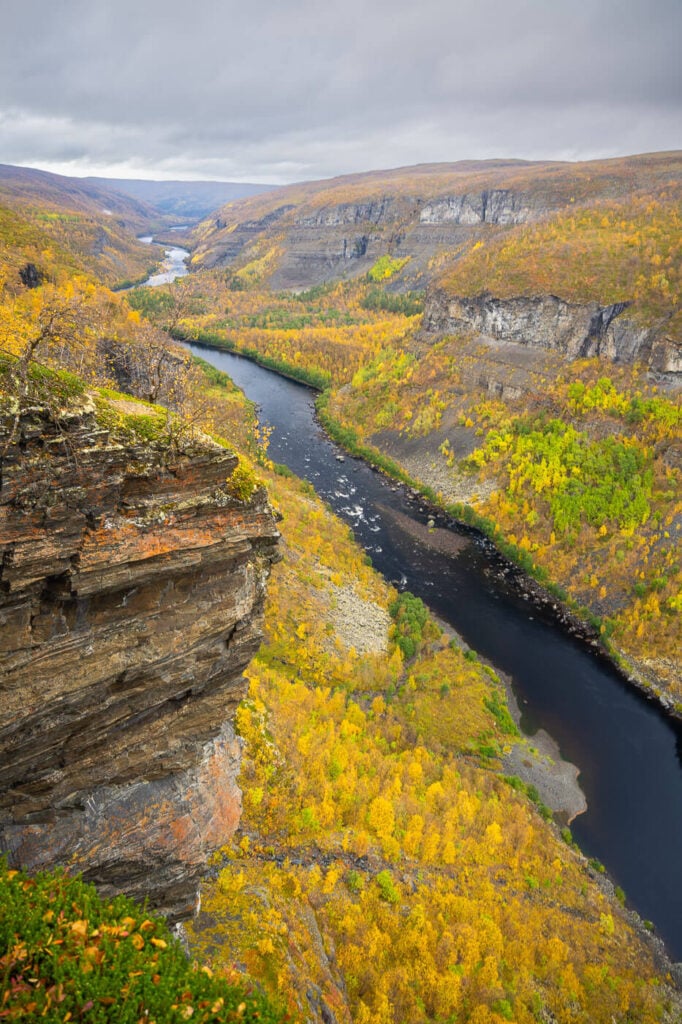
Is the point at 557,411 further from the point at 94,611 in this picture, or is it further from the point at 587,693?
the point at 94,611

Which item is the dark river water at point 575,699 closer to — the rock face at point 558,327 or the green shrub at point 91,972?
the green shrub at point 91,972

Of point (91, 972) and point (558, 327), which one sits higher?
point (558, 327)

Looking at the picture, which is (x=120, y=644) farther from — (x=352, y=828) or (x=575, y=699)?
(x=575, y=699)

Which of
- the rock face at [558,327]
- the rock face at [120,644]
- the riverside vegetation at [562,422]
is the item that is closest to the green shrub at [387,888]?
the rock face at [120,644]

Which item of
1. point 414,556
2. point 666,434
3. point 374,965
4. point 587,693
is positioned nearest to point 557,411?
point 666,434

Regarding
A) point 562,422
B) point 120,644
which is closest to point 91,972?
point 120,644

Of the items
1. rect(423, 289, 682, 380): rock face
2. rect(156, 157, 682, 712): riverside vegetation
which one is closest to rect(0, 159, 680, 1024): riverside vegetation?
rect(156, 157, 682, 712): riverside vegetation

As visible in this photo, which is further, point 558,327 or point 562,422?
point 558,327

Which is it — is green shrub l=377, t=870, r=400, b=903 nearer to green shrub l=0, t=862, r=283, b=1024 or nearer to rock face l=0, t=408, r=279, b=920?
rock face l=0, t=408, r=279, b=920
